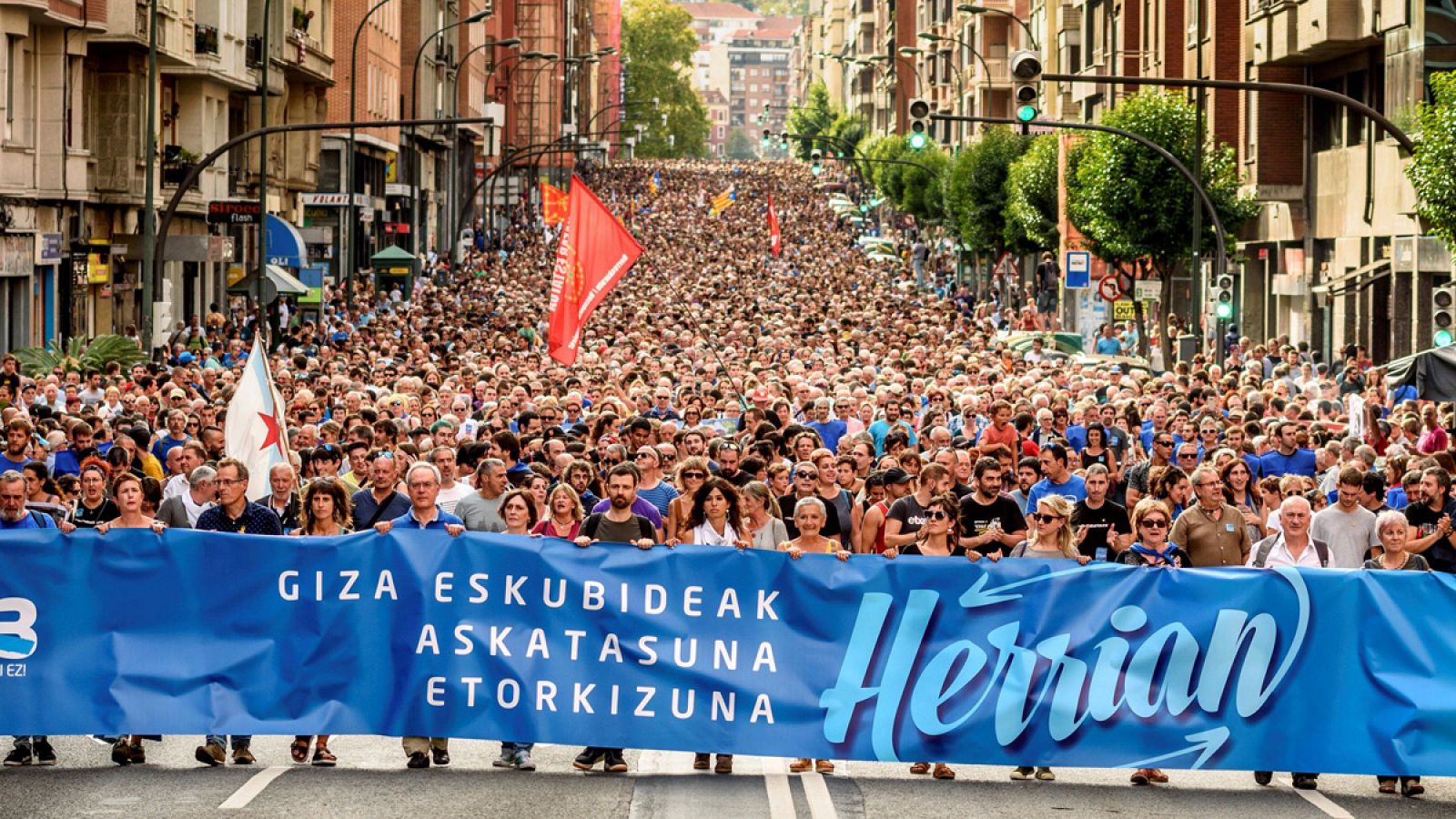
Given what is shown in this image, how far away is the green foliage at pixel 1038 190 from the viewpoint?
63.4 m

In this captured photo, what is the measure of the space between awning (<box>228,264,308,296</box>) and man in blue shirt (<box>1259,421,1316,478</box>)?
101ft

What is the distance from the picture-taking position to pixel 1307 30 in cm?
4462

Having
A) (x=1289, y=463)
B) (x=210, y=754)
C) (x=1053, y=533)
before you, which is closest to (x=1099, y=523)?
(x=1053, y=533)

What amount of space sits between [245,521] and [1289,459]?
371 inches

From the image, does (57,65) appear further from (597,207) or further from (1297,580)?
(1297,580)

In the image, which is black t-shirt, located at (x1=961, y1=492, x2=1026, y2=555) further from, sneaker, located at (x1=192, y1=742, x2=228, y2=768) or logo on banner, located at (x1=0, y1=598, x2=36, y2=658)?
logo on banner, located at (x1=0, y1=598, x2=36, y2=658)

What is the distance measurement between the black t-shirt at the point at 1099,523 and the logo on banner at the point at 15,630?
5656 millimetres

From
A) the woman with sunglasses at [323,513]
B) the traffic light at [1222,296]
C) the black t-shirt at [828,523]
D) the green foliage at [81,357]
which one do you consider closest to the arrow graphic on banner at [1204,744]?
the black t-shirt at [828,523]

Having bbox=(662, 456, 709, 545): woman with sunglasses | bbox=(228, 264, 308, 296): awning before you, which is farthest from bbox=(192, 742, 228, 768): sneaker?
bbox=(228, 264, 308, 296): awning

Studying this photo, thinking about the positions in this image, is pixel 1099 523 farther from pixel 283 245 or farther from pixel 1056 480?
pixel 283 245

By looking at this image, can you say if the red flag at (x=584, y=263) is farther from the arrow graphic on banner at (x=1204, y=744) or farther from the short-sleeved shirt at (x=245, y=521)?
the arrow graphic on banner at (x=1204, y=744)

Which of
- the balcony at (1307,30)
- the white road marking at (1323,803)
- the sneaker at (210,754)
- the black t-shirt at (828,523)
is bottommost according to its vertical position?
the white road marking at (1323,803)

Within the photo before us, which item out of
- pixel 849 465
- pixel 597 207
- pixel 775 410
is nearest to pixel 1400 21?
pixel 597 207

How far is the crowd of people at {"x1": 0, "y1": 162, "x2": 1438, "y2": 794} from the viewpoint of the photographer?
13047 millimetres
